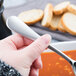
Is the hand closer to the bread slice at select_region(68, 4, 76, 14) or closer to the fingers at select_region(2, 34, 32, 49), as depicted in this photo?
the fingers at select_region(2, 34, 32, 49)

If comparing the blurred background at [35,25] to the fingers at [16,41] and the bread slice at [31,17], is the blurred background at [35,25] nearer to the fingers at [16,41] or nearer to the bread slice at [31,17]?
the bread slice at [31,17]

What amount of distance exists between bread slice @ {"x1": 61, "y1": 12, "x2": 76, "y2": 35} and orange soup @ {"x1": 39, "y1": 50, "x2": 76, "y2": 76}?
7.8 inches

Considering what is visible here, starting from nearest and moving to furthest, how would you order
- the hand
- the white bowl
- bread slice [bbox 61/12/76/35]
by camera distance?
the hand
the white bowl
bread slice [bbox 61/12/76/35]

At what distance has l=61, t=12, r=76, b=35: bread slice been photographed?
0.82 metres

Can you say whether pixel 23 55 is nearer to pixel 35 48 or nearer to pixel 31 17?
pixel 35 48

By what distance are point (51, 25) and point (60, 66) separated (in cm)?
28

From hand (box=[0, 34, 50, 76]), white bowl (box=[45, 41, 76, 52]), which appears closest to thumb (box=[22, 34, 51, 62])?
hand (box=[0, 34, 50, 76])

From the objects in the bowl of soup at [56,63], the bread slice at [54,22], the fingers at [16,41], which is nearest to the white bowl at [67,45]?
the bowl of soup at [56,63]

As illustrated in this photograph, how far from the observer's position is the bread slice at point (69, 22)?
821mm

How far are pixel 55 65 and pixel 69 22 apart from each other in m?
0.30

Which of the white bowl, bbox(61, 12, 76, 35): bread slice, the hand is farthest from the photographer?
bbox(61, 12, 76, 35): bread slice

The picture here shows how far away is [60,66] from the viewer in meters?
0.65

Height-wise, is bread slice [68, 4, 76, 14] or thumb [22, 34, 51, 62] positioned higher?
thumb [22, 34, 51, 62]

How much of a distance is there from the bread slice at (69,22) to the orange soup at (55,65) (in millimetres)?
197
